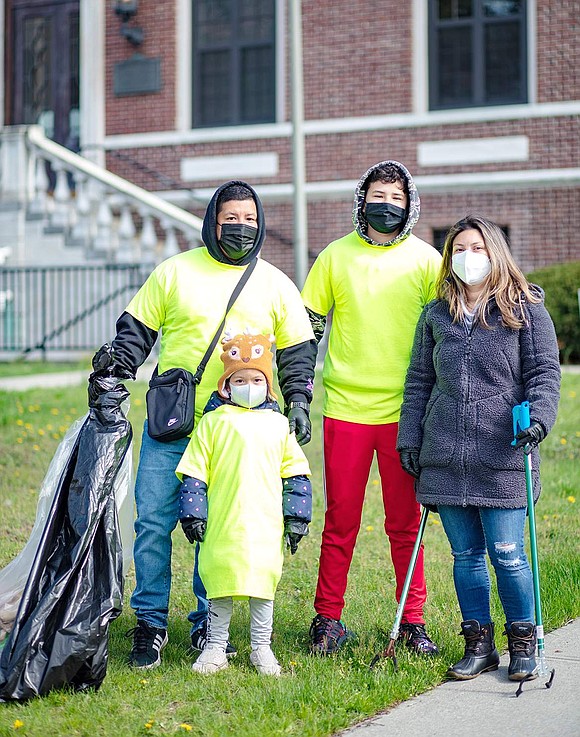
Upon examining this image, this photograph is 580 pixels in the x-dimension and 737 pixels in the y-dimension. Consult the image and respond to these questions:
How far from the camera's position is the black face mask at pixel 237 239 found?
447 centimetres

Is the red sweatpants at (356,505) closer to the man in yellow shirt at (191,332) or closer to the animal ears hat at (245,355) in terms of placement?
the man in yellow shirt at (191,332)

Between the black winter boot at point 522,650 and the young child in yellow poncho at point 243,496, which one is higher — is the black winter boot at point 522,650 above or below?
below

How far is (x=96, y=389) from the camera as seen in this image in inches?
174

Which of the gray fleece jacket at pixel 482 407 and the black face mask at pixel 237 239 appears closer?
the gray fleece jacket at pixel 482 407

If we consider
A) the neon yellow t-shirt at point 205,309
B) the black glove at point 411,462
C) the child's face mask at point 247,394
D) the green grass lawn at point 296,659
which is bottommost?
the green grass lawn at point 296,659

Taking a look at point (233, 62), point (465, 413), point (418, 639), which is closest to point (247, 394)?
point (465, 413)

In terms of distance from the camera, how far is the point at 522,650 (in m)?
4.30

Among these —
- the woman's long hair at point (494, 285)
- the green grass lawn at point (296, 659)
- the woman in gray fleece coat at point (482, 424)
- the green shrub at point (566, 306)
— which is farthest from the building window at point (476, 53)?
the woman in gray fleece coat at point (482, 424)

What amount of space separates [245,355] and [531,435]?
115 cm

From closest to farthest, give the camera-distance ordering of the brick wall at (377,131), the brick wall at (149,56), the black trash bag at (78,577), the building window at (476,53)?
the black trash bag at (78,577)
the brick wall at (377,131)
the building window at (476,53)
the brick wall at (149,56)

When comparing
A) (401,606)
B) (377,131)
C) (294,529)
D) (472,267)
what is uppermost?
(377,131)

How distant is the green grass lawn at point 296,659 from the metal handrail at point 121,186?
8.64m

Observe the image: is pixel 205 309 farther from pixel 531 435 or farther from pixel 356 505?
pixel 531 435

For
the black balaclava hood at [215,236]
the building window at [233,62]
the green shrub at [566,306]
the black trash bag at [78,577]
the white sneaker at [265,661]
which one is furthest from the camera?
the building window at [233,62]
